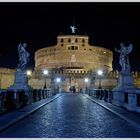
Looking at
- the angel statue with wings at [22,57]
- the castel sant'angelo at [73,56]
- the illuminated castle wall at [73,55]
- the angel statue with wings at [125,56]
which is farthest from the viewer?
the illuminated castle wall at [73,55]

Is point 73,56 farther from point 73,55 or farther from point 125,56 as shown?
point 125,56

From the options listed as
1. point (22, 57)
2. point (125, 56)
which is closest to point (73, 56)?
point (22, 57)

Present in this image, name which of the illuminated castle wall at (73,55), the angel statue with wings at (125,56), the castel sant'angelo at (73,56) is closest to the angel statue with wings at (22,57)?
the angel statue with wings at (125,56)

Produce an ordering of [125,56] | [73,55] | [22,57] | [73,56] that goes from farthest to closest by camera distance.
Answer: [73,55] < [73,56] < [22,57] < [125,56]

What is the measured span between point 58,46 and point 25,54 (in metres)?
70.8

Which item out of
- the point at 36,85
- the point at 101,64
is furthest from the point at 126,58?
the point at 101,64

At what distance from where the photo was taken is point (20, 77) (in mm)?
22000

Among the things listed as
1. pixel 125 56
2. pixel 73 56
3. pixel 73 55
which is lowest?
pixel 125 56

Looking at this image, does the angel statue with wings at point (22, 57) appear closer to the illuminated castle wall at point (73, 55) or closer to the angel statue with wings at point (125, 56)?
the angel statue with wings at point (125, 56)

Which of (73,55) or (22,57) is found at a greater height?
(73,55)

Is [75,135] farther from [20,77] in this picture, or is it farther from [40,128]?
[20,77]

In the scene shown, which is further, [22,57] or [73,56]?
[73,56]

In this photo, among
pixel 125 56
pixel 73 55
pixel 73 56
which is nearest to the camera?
pixel 125 56

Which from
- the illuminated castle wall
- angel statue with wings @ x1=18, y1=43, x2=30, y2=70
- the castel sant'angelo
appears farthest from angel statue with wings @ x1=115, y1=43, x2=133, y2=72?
the illuminated castle wall
